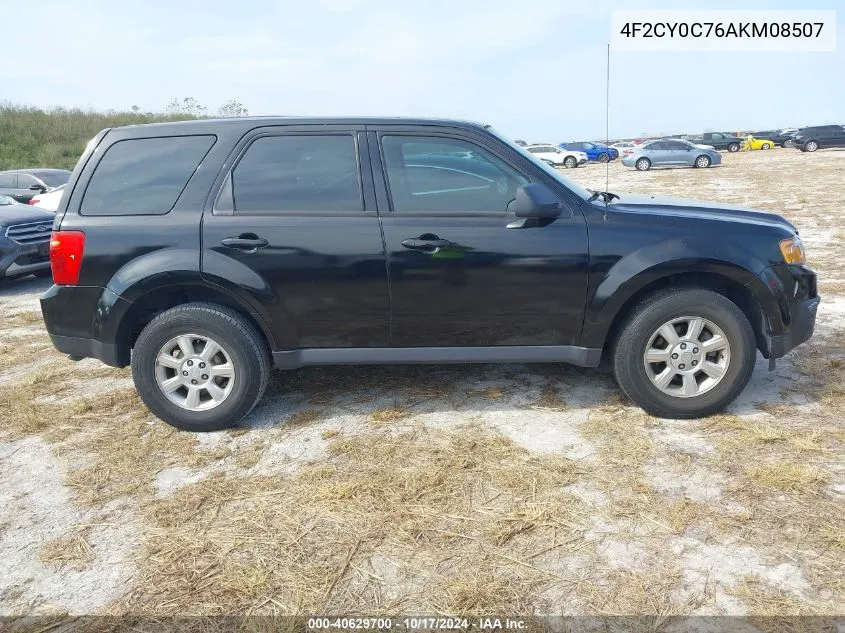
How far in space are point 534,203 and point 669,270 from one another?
917mm

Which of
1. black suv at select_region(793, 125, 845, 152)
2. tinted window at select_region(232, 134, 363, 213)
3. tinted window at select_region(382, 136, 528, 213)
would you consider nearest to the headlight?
tinted window at select_region(382, 136, 528, 213)

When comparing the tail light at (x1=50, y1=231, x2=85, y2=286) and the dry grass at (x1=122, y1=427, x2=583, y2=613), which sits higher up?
the tail light at (x1=50, y1=231, x2=85, y2=286)

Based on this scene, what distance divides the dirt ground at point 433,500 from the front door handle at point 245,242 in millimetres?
1136

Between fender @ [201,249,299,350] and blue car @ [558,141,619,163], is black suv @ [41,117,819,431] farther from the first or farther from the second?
blue car @ [558,141,619,163]

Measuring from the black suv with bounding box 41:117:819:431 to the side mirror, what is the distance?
2 cm

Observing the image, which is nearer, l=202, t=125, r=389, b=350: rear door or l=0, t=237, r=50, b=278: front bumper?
l=202, t=125, r=389, b=350: rear door

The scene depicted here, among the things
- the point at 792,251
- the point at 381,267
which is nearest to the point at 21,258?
the point at 381,267

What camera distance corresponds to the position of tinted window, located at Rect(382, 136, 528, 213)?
3.63 meters

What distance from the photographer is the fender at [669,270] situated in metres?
3.53

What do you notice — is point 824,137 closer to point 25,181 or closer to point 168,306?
point 25,181

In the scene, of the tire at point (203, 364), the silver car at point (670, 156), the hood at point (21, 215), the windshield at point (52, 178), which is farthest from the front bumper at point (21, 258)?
the silver car at point (670, 156)

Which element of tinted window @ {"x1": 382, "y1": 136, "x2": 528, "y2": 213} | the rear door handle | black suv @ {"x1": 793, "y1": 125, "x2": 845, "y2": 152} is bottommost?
the rear door handle

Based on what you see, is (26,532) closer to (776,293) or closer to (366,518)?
(366,518)

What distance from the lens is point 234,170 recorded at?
366 cm
